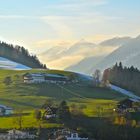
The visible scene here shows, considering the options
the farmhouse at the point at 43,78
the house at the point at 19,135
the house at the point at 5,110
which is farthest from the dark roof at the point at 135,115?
the farmhouse at the point at 43,78

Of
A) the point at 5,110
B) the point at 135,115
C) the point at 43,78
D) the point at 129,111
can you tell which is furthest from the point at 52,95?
the point at 135,115

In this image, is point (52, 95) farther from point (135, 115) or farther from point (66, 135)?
point (66, 135)

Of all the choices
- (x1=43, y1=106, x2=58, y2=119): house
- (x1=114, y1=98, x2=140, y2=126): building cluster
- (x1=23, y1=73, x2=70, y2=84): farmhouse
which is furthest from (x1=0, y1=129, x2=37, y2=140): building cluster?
(x1=23, y1=73, x2=70, y2=84): farmhouse

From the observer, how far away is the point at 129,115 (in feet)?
429

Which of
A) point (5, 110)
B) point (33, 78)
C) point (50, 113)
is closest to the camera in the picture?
point (50, 113)

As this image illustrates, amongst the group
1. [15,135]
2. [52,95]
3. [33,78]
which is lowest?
[15,135]

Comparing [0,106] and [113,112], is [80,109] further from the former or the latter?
[0,106]

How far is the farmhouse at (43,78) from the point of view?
173 m

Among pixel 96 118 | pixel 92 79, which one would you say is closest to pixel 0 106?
pixel 96 118

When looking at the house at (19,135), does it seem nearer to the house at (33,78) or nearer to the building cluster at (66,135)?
the building cluster at (66,135)

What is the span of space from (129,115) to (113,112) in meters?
3.61

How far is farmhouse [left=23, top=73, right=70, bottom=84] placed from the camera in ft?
569

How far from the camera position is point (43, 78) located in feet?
575

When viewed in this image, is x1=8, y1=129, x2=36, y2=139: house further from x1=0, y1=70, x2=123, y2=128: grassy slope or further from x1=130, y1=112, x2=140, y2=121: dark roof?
x1=130, y1=112, x2=140, y2=121: dark roof
